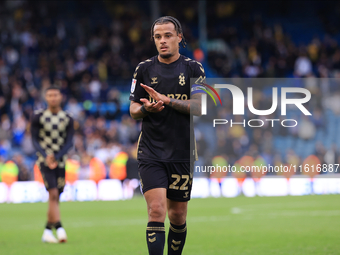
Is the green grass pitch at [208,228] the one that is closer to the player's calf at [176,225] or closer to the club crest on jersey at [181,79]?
the player's calf at [176,225]

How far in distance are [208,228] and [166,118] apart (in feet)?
16.1

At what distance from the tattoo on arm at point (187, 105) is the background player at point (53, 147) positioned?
347 cm

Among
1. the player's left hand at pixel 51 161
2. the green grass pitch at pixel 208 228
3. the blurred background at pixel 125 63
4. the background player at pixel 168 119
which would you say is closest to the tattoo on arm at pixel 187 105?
the background player at pixel 168 119

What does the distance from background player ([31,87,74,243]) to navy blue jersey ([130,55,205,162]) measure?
10.3 feet

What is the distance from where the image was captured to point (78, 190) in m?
18.0

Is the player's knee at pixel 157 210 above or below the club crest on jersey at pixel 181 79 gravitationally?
below

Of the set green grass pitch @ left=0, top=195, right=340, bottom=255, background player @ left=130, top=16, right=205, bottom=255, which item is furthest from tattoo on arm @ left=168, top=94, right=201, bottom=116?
green grass pitch @ left=0, top=195, right=340, bottom=255

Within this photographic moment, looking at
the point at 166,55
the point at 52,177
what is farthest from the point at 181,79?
the point at 52,177

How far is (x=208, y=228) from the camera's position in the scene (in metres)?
9.52

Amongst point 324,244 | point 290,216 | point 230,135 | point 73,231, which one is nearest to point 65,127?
point 73,231

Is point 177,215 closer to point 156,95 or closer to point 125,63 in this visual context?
point 156,95

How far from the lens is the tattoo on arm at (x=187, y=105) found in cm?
486

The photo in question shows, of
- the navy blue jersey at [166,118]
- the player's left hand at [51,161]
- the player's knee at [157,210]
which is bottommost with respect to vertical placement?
the player's knee at [157,210]

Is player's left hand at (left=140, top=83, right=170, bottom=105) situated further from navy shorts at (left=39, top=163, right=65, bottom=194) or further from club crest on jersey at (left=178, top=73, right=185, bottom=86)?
navy shorts at (left=39, top=163, right=65, bottom=194)
